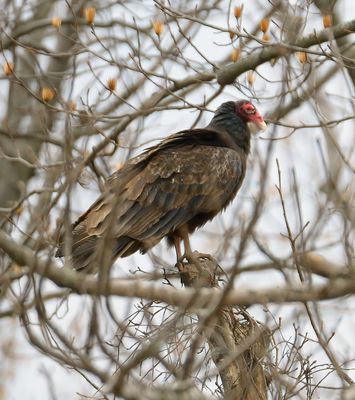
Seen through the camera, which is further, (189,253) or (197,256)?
(189,253)

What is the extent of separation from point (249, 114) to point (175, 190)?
102 centimetres

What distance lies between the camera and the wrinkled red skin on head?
682cm

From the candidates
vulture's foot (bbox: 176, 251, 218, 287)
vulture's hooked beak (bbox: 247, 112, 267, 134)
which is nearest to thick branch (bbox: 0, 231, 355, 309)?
vulture's foot (bbox: 176, 251, 218, 287)

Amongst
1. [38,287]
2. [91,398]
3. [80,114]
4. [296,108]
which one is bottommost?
[38,287]

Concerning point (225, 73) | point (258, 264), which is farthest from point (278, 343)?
point (258, 264)

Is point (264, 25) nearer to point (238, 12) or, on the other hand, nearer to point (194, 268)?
point (238, 12)

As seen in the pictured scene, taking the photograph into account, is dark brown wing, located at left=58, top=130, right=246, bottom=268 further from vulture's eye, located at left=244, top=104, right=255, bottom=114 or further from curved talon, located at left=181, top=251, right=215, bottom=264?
vulture's eye, located at left=244, top=104, right=255, bottom=114

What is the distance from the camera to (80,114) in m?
5.85

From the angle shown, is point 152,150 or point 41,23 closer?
point 152,150

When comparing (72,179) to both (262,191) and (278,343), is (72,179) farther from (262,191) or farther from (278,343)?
(278,343)

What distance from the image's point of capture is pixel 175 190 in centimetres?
621

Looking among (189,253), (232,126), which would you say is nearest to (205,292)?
(189,253)

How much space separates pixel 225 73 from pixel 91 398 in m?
2.34

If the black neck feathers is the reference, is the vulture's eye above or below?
above
